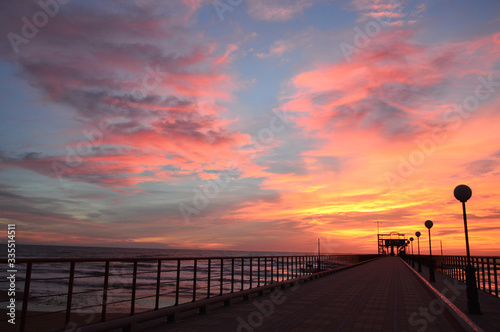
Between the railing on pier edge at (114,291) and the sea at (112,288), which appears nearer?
the railing on pier edge at (114,291)

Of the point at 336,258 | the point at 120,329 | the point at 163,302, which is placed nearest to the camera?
the point at 120,329

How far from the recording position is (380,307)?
10.5 meters

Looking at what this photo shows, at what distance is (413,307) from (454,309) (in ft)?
4.83

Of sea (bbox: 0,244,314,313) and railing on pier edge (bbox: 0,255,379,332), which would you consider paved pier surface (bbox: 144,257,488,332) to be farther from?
sea (bbox: 0,244,314,313)

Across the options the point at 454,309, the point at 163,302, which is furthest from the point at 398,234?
the point at 454,309

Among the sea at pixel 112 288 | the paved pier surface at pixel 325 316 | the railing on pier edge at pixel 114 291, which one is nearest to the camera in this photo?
the railing on pier edge at pixel 114 291

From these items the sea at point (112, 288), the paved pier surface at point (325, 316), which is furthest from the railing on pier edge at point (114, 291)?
the paved pier surface at point (325, 316)

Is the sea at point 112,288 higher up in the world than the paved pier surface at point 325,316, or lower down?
lower down

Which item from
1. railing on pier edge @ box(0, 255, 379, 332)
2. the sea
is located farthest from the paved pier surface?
the sea

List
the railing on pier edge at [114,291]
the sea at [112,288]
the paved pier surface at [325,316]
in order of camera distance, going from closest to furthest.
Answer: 1. the railing on pier edge at [114,291]
2. the paved pier surface at [325,316]
3. the sea at [112,288]

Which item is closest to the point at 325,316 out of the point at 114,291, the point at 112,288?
the point at 112,288

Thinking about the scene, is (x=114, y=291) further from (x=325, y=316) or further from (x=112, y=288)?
(x=112, y=288)

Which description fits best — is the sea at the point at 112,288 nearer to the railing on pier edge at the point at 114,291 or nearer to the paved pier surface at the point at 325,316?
the railing on pier edge at the point at 114,291

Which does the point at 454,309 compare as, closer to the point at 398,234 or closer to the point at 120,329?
the point at 120,329
